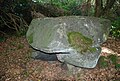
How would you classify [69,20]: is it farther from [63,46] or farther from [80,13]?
[80,13]

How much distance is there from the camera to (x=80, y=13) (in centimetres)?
1161

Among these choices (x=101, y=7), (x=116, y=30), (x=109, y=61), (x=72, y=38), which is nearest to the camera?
(x=72, y=38)

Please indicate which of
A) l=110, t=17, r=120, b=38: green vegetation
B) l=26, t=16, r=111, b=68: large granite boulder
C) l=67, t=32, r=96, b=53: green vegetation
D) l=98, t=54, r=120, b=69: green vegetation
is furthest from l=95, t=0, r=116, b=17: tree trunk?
l=67, t=32, r=96, b=53: green vegetation

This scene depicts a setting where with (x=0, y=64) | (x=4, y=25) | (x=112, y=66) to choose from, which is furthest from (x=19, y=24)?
(x=112, y=66)

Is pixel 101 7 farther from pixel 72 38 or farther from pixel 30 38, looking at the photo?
pixel 30 38

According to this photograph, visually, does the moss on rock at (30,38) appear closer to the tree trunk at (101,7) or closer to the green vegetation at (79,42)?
the green vegetation at (79,42)

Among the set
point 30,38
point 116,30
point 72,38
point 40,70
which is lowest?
point 40,70

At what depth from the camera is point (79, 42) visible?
237 inches

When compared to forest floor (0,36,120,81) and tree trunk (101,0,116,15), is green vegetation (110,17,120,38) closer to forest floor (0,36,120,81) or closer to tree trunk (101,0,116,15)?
forest floor (0,36,120,81)

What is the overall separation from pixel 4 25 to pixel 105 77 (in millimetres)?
5344

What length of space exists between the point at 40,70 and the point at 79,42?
1470 millimetres

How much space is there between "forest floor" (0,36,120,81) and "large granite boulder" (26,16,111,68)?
330 mm

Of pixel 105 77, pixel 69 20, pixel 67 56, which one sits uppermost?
pixel 69 20

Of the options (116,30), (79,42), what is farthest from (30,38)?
(116,30)
